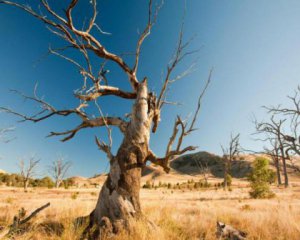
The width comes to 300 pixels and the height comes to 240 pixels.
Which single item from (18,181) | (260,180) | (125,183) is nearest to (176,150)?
(125,183)

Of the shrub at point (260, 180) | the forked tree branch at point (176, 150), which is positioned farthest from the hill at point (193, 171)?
the forked tree branch at point (176, 150)

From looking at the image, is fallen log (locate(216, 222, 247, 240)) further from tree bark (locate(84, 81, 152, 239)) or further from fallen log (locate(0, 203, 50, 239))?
fallen log (locate(0, 203, 50, 239))

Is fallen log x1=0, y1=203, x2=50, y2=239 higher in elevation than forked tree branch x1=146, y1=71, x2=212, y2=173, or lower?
lower

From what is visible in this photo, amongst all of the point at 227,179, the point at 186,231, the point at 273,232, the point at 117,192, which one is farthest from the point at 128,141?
the point at 227,179

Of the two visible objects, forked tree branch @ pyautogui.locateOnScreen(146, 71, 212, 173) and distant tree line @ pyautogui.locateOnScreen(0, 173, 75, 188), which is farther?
distant tree line @ pyautogui.locateOnScreen(0, 173, 75, 188)

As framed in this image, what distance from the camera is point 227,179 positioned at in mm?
33219

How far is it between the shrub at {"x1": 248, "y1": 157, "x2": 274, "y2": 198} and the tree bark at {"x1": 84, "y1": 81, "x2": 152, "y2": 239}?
16.1 m

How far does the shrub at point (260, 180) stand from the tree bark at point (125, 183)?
1611cm

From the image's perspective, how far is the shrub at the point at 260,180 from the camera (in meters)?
17.3

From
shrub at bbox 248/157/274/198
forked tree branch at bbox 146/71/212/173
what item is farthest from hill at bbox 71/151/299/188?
forked tree branch at bbox 146/71/212/173

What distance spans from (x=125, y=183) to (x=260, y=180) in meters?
17.2

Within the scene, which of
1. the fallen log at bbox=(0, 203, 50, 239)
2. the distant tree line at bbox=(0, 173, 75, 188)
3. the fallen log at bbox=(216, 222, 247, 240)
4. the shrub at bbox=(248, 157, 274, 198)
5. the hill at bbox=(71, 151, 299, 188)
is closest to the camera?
the fallen log at bbox=(0, 203, 50, 239)

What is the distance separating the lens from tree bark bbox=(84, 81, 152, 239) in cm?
390

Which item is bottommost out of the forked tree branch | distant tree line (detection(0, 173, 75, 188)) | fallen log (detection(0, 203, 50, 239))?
distant tree line (detection(0, 173, 75, 188))
